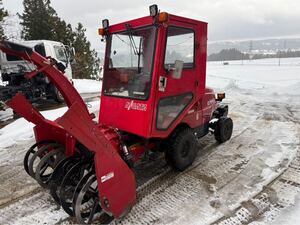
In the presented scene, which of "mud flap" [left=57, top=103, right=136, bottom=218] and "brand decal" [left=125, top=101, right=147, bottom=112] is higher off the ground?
"brand decal" [left=125, top=101, right=147, bottom=112]

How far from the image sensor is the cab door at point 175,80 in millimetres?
3630

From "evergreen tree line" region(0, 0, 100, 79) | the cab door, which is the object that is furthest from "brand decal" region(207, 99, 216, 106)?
"evergreen tree line" region(0, 0, 100, 79)

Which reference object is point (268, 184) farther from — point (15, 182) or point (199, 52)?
point (15, 182)

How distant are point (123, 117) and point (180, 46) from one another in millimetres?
1277

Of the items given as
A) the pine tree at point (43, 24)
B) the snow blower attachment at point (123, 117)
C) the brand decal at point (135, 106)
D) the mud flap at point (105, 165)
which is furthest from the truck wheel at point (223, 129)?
the pine tree at point (43, 24)

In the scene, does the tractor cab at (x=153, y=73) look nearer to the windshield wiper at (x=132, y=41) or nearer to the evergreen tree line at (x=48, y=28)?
the windshield wiper at (x=132, y=41)

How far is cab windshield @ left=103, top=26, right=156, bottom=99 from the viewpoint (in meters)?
3.61

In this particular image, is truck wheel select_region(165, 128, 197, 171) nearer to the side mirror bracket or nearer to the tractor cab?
the tractor cab

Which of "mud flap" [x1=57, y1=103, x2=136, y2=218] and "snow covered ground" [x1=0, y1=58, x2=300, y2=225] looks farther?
"snow covered ground" [x1=0, y1=58, x2=300, y2=225]

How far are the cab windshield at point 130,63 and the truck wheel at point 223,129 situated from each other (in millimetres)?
2256

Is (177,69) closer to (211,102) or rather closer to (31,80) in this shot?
(211,102)

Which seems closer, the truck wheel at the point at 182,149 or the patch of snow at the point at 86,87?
the truck wheel at the point at 182,149

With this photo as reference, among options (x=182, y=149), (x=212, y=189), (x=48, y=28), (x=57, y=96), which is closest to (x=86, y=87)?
(x=57, y=96)

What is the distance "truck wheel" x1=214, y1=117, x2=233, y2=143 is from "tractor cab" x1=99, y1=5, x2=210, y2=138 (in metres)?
1.13
